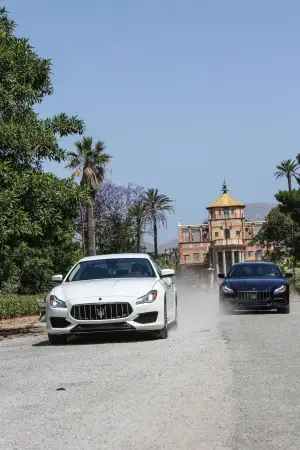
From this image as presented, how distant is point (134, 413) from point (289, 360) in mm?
3829

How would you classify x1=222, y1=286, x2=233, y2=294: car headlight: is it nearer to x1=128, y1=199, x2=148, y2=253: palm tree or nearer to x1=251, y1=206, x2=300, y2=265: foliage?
x1=251, y1=206, x2=300, y2=265: foliage

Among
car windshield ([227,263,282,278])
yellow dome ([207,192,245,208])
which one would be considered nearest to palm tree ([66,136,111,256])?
car windshield ([227,263,282,278])

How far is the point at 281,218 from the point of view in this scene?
74.8 metres

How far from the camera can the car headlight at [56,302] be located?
12883 millimetres

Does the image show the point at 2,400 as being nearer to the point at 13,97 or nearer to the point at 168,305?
the point at 168,305

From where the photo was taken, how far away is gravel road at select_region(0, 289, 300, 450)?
559cm

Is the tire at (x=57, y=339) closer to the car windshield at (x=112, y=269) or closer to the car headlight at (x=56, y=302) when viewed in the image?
the car headlight at (x=56, y=302)

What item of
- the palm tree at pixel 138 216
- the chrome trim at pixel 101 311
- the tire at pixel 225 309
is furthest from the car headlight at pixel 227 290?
the palm tree at pixel 138 216

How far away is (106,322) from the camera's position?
12680mm

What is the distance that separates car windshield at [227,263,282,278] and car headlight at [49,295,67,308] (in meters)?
9.90

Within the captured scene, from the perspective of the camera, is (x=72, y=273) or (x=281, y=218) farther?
(x=281, y=218)

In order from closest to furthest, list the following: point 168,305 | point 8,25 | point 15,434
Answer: point 15,434 → point 168,305 → point 8,25

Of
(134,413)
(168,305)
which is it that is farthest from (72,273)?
(134,413)

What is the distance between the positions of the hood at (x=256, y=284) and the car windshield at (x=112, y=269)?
22.2 ft
